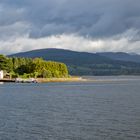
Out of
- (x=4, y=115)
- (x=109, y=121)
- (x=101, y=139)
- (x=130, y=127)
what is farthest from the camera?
(x=4, y=115)

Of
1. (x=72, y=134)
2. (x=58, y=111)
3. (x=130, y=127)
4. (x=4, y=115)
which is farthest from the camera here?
(x=58, y=111)

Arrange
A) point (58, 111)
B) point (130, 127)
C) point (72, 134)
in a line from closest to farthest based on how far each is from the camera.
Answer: point (72, 134)
point (130, 127)
point (58, 111)

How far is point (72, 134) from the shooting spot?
48844 millimetres

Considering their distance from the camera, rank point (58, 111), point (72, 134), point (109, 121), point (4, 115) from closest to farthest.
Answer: point (72, 134), point (109, 121), point (4, 115), point (58, 111)

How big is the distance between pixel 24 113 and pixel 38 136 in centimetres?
2173

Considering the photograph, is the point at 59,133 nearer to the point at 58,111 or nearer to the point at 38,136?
the point at 38,136

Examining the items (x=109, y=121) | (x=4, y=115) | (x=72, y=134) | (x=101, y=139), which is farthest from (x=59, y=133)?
(x=4, y=115)

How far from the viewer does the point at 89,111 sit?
233 feet

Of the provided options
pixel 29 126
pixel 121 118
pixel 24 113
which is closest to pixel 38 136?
pixel 29 126

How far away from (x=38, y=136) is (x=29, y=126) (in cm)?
691

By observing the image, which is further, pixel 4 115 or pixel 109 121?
pixel 4 115

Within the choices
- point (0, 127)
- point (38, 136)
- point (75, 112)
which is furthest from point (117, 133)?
point (75, 112)

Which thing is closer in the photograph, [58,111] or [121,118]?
[121,118]

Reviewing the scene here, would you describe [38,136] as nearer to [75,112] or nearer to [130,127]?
[130,127]
